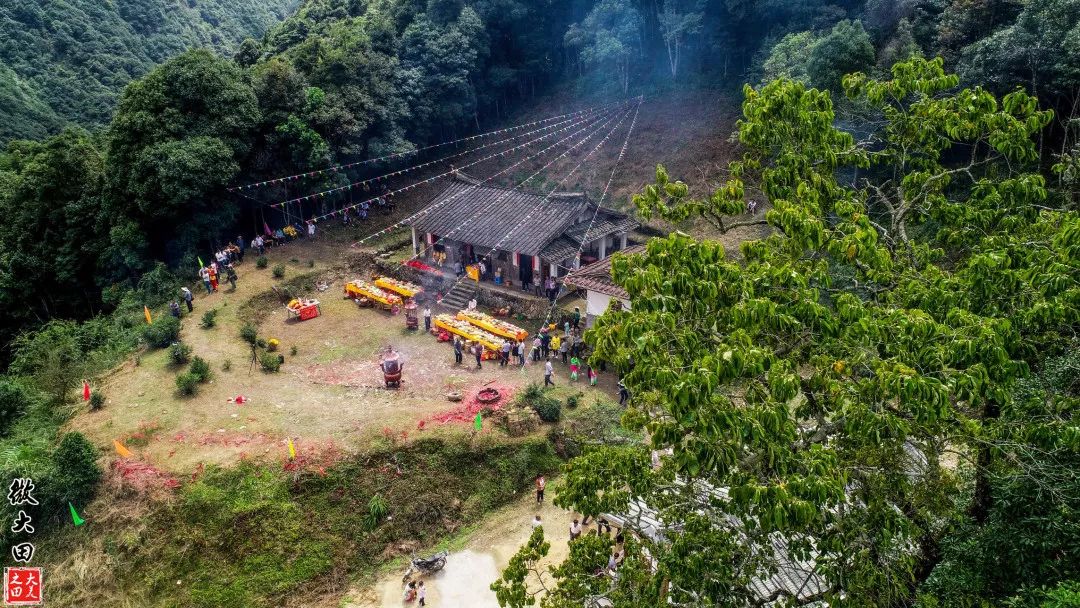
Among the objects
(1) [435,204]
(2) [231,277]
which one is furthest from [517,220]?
(2) [231,277]

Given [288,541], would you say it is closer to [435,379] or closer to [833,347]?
[435,379]

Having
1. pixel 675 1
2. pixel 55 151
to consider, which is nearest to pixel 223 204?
pixel 55 151

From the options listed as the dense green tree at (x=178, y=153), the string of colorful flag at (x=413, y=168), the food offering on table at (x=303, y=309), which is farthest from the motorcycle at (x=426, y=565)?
the dense green tree at (x=178, y=153)

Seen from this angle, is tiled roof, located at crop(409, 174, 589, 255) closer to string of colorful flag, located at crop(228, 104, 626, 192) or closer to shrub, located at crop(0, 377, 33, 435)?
string of colorful flag, located at crop(228, 104, 626, 192)

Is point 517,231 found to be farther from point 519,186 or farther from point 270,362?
point 270,362

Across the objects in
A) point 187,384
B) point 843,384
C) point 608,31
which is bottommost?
point 187,384

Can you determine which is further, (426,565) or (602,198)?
(602,198)

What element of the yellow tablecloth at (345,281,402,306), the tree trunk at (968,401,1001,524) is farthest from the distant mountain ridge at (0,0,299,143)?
the tree trunk at (968,401,1001,524)

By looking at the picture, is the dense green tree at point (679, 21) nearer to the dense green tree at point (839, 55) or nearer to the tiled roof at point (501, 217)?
the dense green tree at point (839, 55)
